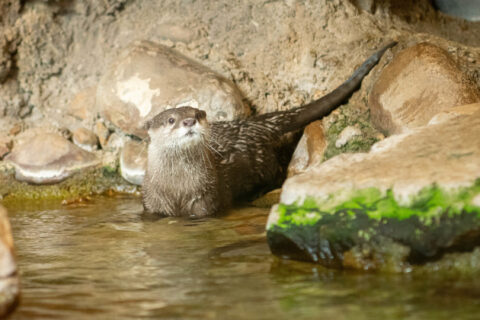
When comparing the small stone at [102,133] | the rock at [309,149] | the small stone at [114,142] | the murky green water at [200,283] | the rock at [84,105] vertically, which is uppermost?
the rock at [84,105]

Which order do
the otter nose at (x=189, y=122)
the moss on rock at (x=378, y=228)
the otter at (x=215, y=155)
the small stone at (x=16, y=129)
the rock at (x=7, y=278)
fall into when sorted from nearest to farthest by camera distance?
1. the rock at (x=7, y=278)
2. the moss on rock at (x=378, y=228)
3. the otter nose at (x=189, y=122)
4. the otter at (x=215, y=155)
5. the small stone at (x=16, y=129)

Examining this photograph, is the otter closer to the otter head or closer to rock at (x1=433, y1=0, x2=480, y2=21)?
the otter head

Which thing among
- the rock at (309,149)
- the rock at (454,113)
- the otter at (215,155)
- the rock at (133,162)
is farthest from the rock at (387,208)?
the rock at (133,162)

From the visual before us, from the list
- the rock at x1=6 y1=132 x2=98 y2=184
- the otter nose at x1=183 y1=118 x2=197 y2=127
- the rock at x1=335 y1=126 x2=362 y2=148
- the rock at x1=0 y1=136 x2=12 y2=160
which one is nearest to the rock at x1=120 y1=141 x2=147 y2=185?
the rock at x1=6 y1=132 x2=98 y2=184

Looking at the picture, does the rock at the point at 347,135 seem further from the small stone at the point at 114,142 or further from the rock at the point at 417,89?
the small stone at the point at 114,142

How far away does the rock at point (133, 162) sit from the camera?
448 centimetres

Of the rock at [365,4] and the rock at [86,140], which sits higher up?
the rock at [365,4]

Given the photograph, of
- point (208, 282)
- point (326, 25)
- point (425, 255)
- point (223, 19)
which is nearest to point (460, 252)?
point (425, 255)

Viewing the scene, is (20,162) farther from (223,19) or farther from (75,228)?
(223,19)

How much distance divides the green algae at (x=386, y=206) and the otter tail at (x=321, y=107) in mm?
2055

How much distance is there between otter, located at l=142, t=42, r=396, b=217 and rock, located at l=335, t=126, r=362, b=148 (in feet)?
0.79

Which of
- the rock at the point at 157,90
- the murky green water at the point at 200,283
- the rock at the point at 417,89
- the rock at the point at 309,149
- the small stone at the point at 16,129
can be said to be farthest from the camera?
the small stone at the point at 16,129

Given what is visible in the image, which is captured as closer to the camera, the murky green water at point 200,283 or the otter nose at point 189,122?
the murky green water at point 200,283

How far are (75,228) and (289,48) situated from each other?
2252mm
